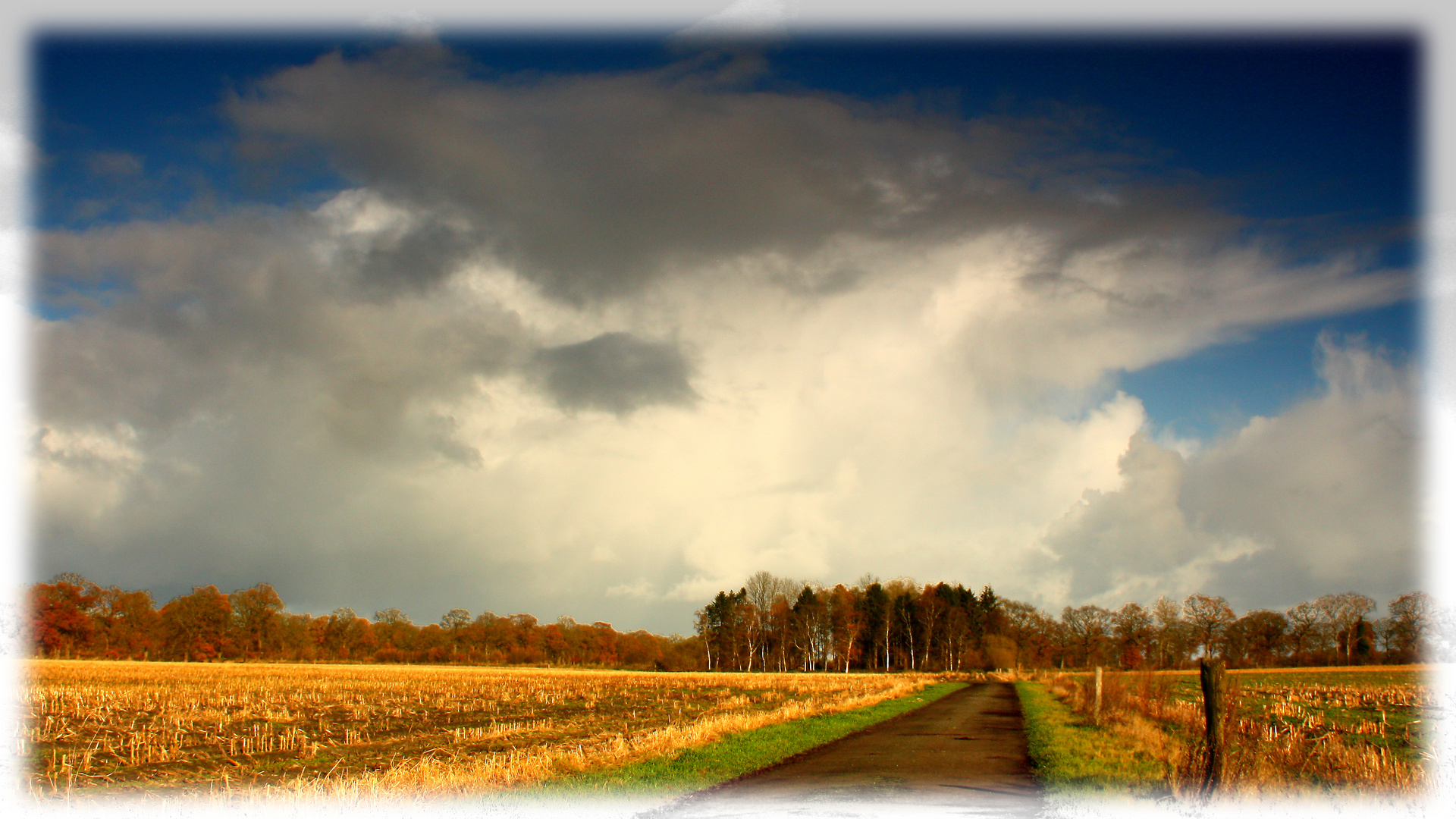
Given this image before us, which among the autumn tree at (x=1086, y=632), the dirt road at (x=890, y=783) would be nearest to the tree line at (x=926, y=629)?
the autumn tree at (x=1086, y=632)

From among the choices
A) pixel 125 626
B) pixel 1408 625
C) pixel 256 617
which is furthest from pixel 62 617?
pixel 1408 625

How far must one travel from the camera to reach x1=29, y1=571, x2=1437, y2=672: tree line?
95.7 metres

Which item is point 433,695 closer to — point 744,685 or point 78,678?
point 744,685

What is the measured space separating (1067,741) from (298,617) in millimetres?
136545

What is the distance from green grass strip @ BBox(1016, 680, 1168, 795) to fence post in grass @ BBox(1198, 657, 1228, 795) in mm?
1736

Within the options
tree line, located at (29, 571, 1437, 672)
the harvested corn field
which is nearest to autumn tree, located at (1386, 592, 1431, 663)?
tree line, located at (29, 571, 1437, 672)

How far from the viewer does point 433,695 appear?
41500mm

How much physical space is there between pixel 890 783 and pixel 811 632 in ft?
334

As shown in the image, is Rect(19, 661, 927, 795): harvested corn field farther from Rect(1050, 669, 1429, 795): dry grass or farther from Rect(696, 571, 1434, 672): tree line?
Rect(696, 571, 1434, 672): tree line

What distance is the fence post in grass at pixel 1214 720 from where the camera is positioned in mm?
8711

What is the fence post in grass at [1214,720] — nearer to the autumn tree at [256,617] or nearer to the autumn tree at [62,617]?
the autumn tree at [62,617]

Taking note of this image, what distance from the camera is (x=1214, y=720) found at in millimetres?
8836

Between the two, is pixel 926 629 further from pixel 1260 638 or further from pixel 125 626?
pixel 125 626

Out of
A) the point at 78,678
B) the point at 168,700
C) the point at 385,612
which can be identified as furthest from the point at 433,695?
the point at 385,612
